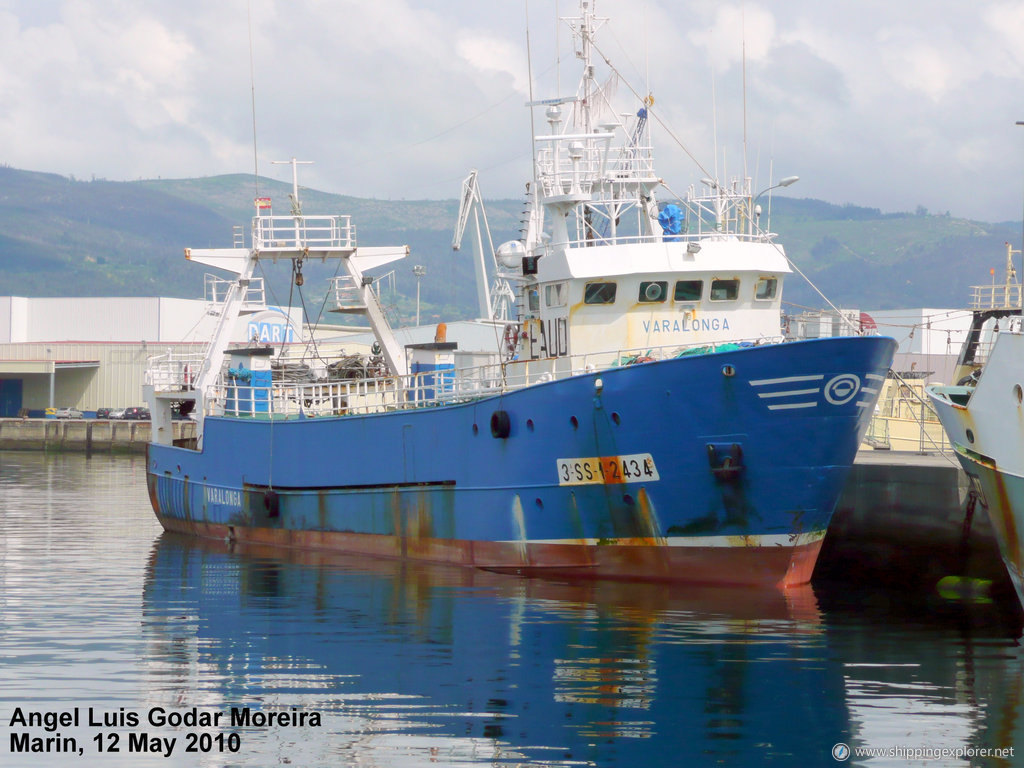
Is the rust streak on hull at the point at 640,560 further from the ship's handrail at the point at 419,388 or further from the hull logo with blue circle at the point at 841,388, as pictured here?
the ship's handrail at the point at 419,388

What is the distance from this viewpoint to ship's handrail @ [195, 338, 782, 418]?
67.3 feet

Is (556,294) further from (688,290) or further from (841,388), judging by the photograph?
(841,388)

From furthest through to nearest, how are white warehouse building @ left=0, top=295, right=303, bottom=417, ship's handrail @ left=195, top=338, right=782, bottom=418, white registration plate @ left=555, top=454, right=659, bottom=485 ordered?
white warehouse building @ left=0, top=295, right=303, bottom=417, ship's handrail @ left=195, top=338, right=782, bottom=418, white registration plate @ left=555, top=454, right=659, bottom=485

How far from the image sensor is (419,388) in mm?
22750

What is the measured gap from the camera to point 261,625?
56.6 ft

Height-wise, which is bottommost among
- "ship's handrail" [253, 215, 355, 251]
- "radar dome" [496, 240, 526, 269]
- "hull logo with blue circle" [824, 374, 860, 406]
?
"hull logo with blue circle" [824, 374, 860, 406]

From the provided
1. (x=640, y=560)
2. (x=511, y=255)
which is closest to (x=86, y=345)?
(x=511, y=255)

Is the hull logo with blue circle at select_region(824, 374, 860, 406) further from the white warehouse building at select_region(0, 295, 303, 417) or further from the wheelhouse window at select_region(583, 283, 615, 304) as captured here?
the white warehouse building at select_region(0, 295, 303, 417)

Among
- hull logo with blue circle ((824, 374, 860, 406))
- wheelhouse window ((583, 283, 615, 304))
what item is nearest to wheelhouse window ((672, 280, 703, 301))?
wheelhouse window ((583, 283, 615, 304))

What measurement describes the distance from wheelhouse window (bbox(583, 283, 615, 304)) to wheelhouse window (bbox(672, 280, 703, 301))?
3.53 ft

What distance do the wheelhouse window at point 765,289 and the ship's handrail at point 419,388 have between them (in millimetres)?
1572

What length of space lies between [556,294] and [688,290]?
236 cm

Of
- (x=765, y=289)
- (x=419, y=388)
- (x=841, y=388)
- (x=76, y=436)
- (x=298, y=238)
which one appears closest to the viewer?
(x=841, y=388)

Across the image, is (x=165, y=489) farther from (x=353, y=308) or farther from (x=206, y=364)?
(x=353, y=308)
